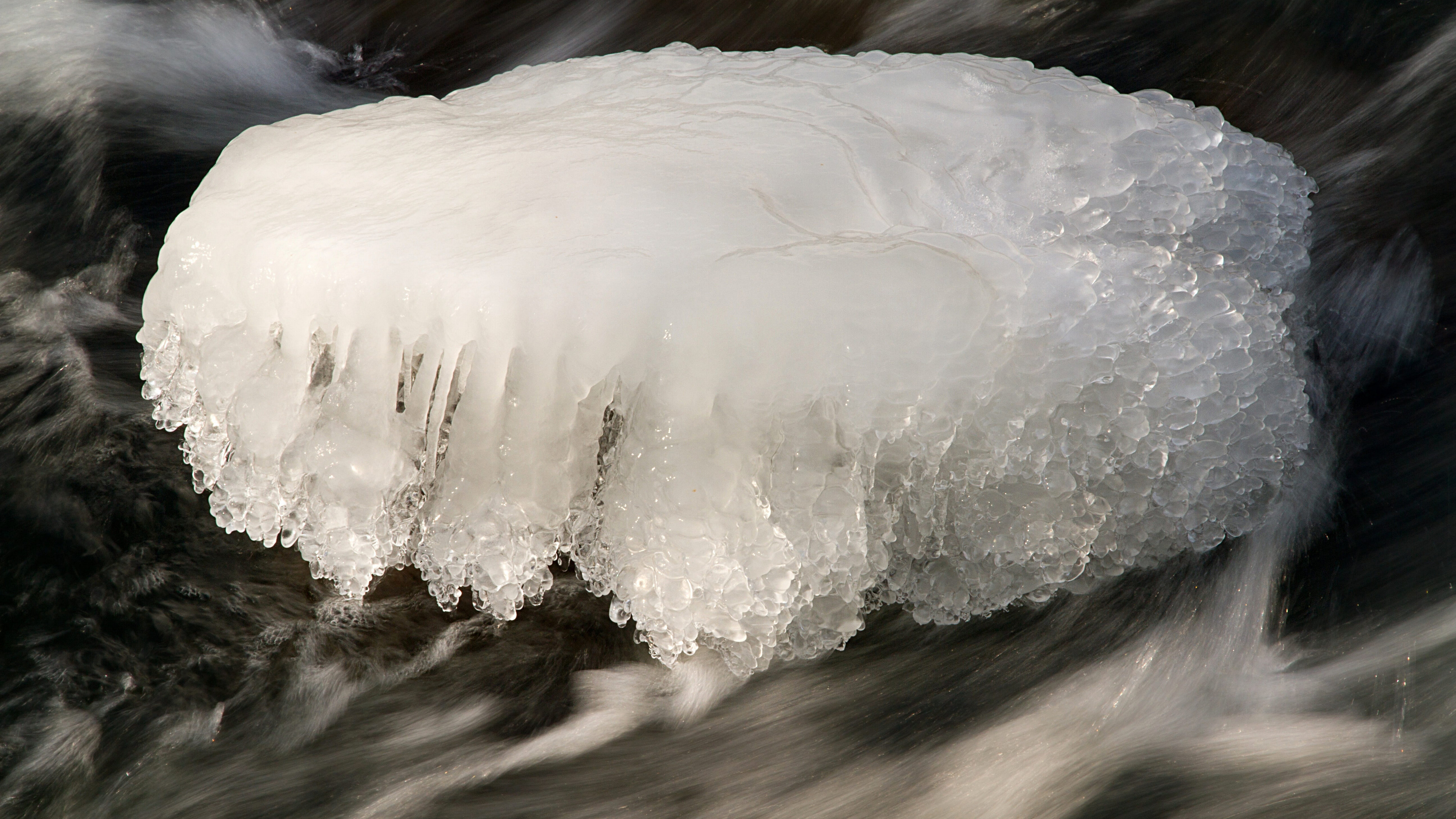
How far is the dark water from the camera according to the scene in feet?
5.06

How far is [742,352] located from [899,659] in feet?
2.22

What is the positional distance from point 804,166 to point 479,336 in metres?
0.57

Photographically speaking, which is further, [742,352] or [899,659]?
[899,659]

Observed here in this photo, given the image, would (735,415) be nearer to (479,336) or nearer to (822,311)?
(822,311)

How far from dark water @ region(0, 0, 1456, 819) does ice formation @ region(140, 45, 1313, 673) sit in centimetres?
14

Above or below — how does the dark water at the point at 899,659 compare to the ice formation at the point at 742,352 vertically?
below

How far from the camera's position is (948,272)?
135cm

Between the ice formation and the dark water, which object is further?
the dark water

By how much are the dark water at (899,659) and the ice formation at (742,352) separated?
14 cm

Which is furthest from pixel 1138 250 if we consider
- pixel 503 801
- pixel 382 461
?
pixel 503 801

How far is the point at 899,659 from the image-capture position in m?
1.67

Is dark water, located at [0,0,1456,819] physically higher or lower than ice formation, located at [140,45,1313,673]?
lower

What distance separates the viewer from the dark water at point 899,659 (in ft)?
5.06

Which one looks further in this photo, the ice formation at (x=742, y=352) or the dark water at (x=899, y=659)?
the dark water at (x=899, y=659)
